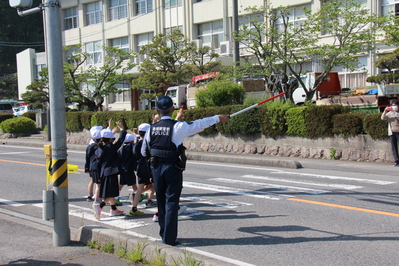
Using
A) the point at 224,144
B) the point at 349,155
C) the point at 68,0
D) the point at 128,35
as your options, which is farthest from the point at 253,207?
the point at 68,0

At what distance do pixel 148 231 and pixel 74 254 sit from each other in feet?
4.35

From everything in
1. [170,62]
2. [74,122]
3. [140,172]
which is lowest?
[140,172]

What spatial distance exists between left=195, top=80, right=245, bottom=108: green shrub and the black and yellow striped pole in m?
13.3

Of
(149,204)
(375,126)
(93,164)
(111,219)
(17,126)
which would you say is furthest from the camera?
(17,126)

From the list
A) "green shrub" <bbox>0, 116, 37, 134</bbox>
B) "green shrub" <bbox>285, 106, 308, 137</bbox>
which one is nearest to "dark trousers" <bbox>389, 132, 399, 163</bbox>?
"green shrub" <bbox>285, 106, 308, 137</bbox>

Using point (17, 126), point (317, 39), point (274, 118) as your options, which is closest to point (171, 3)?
→ point (17, 126)

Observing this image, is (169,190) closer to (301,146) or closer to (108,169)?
(108,169)

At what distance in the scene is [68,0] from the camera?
43656 mm

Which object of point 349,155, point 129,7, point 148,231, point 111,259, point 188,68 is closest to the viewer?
point 111,259

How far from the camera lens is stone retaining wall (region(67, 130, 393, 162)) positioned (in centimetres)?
1360

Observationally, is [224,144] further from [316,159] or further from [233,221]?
[233,221]

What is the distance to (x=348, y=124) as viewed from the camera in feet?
46.2

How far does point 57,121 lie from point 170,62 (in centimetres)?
2385

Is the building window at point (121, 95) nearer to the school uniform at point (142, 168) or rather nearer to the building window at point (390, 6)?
the building window at point (390, 6)
